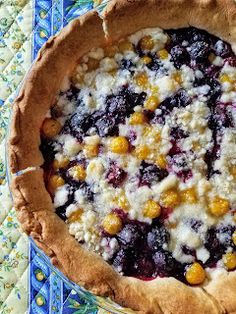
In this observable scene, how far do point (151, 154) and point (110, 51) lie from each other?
513 millimetres

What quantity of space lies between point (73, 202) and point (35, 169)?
0.20 metres

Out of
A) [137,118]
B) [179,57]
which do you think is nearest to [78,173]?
[137,118]

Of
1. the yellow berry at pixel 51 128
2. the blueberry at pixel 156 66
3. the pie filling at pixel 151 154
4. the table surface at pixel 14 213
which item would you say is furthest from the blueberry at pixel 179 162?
the table surface at pixel 14 213

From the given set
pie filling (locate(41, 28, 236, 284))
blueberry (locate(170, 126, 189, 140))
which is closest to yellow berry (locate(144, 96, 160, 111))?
pie filling (locate(41, 28, 236, 284))

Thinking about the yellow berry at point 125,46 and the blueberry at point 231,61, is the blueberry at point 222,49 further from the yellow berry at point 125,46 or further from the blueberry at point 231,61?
A: the yellow berry at point 125,46

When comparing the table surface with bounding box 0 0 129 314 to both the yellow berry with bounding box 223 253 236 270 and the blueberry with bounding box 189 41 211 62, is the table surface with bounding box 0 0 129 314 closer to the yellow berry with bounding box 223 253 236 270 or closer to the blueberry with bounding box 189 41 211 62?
the yellow berry with bounding box 223 253 236 270

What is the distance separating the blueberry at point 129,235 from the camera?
265 cm

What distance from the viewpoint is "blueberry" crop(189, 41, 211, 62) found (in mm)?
2838

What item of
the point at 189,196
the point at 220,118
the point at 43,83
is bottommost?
the point at 189,196

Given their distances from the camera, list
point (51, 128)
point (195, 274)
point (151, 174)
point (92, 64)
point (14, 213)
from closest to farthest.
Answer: point (195, 274) < point (151, 174) < point (51, 128) < point (92, 64) < point (14, 213)

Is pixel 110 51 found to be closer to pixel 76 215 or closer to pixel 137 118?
pixel 137 118

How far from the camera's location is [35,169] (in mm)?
2777

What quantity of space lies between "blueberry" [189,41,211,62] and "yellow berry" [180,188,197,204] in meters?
0.55

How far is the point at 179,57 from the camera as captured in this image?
2.86 meters
